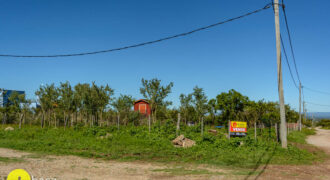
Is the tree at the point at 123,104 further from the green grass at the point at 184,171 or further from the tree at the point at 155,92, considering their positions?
the green grass at the point at 184,171

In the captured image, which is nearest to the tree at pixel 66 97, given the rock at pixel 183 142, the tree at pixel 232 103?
the rock at pixel 183 142

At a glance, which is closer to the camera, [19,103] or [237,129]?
[237,129]

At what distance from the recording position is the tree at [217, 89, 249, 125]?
2961 centimetres

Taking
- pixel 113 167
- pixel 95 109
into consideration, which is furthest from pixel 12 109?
pixel 113 167

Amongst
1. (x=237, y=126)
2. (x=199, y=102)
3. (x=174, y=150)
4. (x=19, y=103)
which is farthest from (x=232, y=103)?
(x=19, y=103)

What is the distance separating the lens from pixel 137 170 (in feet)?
25.5

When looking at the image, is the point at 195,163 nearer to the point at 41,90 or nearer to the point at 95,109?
the point at 95,109

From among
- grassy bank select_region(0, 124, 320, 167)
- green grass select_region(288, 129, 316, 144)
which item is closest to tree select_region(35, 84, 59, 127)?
grassy bank select_region(0, 124, 320, 167)

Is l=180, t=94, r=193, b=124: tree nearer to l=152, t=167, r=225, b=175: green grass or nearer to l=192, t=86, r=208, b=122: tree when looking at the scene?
l=192, t=86, r=208, b=122: tree

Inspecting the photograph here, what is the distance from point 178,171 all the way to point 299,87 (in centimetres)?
4017

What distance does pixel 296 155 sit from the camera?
35.9ft

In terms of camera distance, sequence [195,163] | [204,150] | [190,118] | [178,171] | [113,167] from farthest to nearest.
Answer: [190,118], [204,150], [195,163], [113,167], [178,171]

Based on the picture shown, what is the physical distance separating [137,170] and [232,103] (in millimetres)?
24057

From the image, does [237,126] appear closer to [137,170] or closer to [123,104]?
[137,170]
